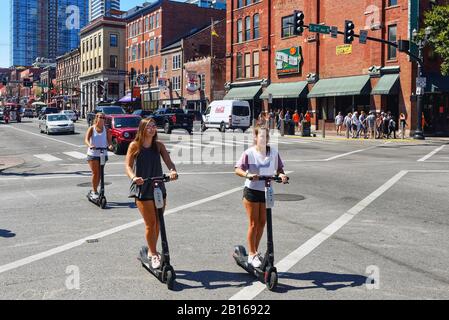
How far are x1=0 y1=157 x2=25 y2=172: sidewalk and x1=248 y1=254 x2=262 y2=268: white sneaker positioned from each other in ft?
47.2

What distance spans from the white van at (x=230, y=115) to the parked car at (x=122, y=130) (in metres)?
15.2

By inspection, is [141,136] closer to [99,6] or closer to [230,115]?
[230,115]

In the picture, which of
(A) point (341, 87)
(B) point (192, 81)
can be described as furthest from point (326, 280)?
(B) point (192, 81)

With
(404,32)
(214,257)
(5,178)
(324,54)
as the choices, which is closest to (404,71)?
(404,32)

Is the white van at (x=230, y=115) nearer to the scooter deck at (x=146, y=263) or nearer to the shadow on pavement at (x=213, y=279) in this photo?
the scooter deck at (x=146, y=263)

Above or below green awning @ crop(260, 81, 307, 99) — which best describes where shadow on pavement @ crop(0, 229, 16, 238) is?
below

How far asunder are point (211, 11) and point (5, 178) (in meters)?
64.4

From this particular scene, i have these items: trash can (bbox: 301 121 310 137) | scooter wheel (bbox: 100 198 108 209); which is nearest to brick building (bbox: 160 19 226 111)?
trash can (bbox: 301 121 310 137)

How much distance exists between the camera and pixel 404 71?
3534 centimetres

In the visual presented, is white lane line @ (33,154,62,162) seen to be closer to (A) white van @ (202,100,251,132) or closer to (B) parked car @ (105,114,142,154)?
(B) parked car @ (105,114,142,154)

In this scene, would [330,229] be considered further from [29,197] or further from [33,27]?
[33,27]

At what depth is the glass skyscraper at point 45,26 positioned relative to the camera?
126 metres

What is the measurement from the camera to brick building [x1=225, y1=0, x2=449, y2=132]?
3566cm

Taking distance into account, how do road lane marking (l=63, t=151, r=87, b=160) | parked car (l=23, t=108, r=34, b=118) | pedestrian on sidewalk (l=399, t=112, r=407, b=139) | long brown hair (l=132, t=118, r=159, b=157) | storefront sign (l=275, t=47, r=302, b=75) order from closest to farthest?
1. long brown hair (l=132, t=118, r=159, b=157)
2. road lane marking (l=63, t=151, r=87, b=160)
3. pedestrian on sidewalk (l=399, t=112, r=407, b=139)
4. storefront sign (l=275, t=47, r=302, b=75)
5. parked car (l=23, t=108, r=34, b=118)
